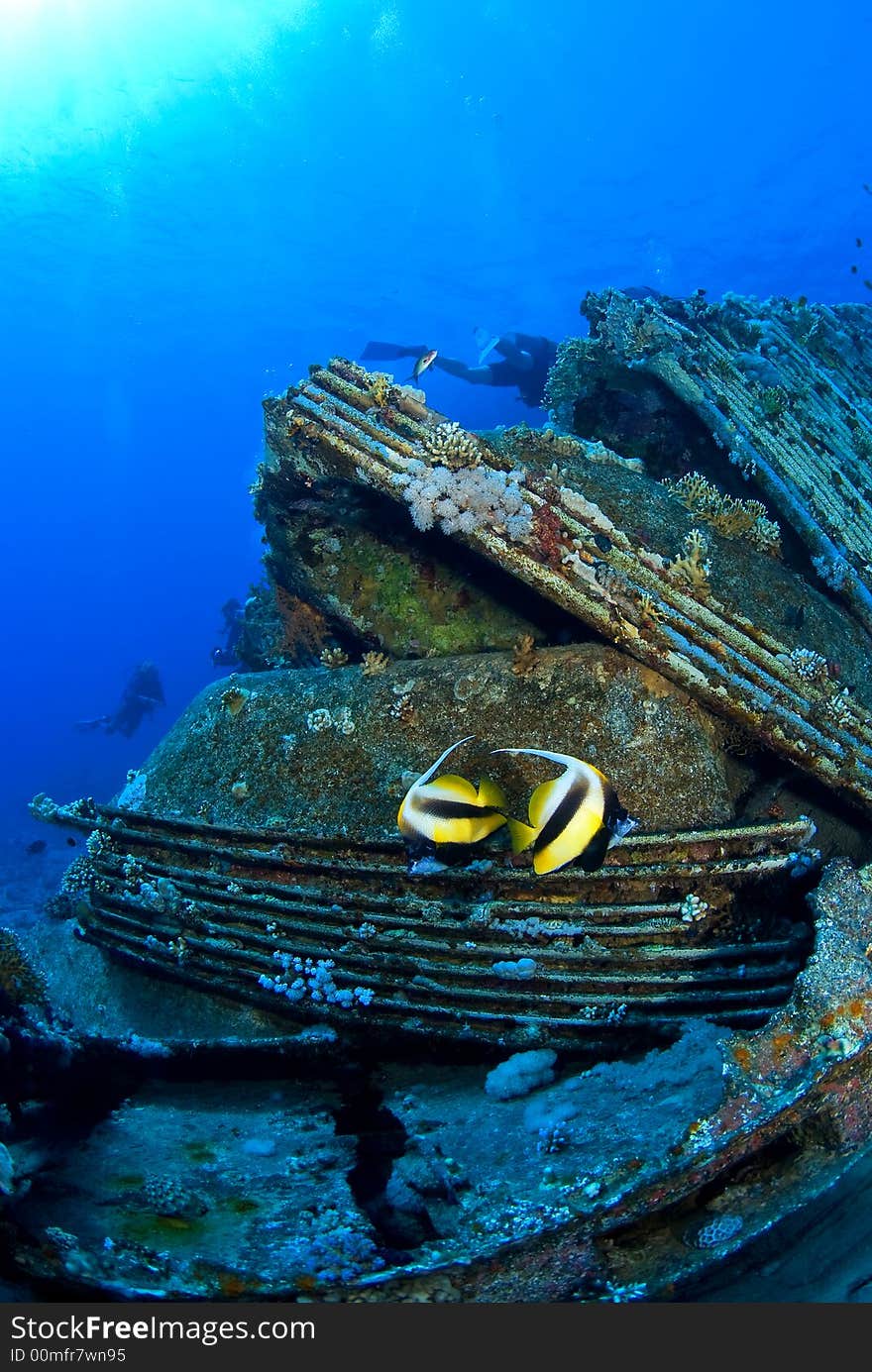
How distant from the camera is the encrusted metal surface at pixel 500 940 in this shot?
12.8 ft

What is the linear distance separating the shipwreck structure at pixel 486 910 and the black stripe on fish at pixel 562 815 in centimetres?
119

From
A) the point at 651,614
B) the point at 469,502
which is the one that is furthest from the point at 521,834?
the point at 469,502

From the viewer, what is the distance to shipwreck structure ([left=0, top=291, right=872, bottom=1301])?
2596 mm

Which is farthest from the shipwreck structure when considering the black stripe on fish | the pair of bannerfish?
the black stripe on fish

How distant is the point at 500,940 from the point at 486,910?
0.23 meters

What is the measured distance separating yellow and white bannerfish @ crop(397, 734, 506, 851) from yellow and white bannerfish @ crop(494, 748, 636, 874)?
11.5 inches

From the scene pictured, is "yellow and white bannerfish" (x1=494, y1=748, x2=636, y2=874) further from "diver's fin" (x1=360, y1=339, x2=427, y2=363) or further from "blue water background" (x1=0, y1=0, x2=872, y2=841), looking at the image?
"blue water background" (x1=0, y1=0, x2=872, y2=841)

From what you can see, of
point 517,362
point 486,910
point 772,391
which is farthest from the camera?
point 517,362

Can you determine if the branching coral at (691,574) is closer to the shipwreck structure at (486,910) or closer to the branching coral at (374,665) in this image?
the shipwreck structure at (486,910)

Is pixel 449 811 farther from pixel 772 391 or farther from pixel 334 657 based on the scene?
pixel 772 391

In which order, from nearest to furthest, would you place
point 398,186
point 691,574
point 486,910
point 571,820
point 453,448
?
point 571,820 → point 486,910 → point 691,574 → point 453,448 → point 398,186

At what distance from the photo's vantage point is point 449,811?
3.15 meters

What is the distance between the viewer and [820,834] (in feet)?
18.4

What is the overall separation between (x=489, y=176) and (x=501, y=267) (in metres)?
9.05
